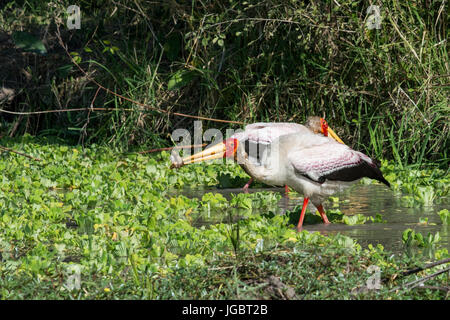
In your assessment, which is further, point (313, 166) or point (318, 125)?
point (318, 125)

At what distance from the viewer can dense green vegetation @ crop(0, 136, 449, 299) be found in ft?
12.1

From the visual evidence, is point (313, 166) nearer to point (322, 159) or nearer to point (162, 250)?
point (322, 159)

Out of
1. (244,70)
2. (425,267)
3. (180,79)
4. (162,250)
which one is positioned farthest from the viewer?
(180,79)

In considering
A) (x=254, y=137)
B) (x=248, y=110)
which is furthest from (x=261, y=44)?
(x=254, y=137)

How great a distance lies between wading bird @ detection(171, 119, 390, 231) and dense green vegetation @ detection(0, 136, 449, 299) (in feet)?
→ 1.00

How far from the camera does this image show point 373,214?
20.9ft

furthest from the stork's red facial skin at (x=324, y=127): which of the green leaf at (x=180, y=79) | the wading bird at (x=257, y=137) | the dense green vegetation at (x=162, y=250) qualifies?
the green leaf at (x=180, y=79)

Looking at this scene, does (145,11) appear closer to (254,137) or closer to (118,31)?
(118,31)

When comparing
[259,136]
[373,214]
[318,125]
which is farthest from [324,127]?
[373,214]

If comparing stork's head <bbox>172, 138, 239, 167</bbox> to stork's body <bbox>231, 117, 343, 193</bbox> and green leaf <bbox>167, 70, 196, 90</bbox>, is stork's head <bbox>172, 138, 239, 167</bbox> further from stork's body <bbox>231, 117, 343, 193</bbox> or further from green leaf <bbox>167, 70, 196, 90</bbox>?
green leaf <bbox>167, 70, 196, 90</bbox>

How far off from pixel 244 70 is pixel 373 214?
3.65 meters

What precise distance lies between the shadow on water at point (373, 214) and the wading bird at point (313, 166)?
11.7 inches

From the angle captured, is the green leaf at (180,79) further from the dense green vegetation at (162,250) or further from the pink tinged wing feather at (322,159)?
the pink tinged wing feather at (322,159)
